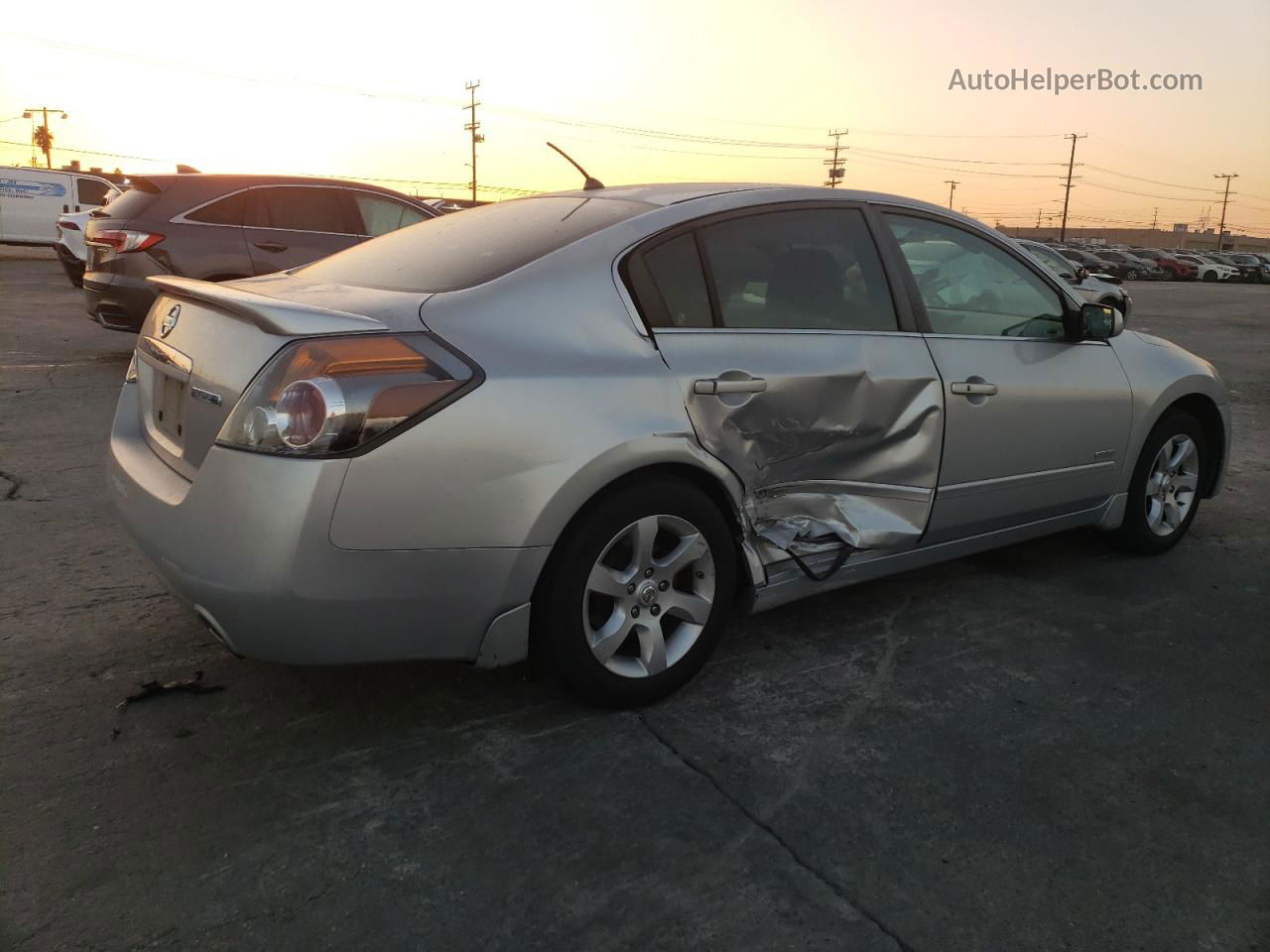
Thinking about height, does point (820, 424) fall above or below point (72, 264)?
below

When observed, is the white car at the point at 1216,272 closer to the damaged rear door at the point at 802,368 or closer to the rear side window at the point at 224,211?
the rear side window at the point at 224,211

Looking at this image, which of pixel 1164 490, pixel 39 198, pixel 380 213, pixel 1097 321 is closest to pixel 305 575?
pixel 1097 321

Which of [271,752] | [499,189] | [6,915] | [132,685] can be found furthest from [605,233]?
[499,189]

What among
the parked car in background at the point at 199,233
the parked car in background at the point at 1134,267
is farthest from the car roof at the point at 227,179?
the parked car in background at the point at 1134,267

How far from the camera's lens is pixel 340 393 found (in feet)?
7.37

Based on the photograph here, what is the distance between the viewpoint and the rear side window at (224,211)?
7.99 meters

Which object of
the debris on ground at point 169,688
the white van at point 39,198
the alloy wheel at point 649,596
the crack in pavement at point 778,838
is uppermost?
the white van at point 39,198

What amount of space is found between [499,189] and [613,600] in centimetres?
7274

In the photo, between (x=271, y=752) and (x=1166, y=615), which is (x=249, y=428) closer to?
(x=271, y=752)

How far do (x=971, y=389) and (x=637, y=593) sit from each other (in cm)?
153

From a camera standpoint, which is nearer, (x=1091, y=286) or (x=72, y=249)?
(x=72, y=249)

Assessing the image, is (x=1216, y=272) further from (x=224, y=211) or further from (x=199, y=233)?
(x=199, y=233)

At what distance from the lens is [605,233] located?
2861 millimetres

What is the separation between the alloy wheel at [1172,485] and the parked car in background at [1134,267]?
165 ft
